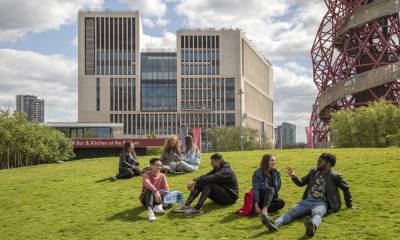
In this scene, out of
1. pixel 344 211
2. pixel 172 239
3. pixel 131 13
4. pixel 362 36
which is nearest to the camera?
pixel 172 239

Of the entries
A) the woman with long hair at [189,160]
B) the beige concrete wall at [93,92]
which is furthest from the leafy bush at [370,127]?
the beige concrete wall at [93,92]

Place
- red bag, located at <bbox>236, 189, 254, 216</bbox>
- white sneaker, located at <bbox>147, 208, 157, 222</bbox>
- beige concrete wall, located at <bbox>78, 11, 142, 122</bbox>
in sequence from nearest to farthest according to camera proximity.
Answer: red bag, located at <bbox>236, 189, 254, 216</bbox> → white sneaker, located at <bbox>147, 208, 157, 222</bbox> → beige concrete wall, located at <bbox>78, 11, 142, 122</bbox>

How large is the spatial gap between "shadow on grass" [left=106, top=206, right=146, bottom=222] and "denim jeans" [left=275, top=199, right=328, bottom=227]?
3.73 meters

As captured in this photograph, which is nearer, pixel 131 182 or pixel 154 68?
pixel 131 182

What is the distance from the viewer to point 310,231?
1052 cm

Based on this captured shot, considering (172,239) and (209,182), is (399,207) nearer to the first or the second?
(209,182)

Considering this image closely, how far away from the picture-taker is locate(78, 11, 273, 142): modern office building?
13362cm

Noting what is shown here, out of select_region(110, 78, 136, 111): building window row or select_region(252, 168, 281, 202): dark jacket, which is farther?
select_region(110, 78, 136, 111): building window row

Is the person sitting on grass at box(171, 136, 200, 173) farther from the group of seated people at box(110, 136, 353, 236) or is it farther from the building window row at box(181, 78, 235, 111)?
the building window row at box(181, 78, 235, 111)

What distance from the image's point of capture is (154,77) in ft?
452

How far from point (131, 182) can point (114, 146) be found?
5150 centimetres

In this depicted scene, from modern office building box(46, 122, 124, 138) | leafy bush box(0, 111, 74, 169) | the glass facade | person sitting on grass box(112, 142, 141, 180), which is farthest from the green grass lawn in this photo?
the glass facade

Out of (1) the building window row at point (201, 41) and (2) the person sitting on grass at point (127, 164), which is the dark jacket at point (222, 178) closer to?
(2) the person sitting on grass at point (127, 164)

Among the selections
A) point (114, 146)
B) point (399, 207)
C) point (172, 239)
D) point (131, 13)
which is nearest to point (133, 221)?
point (172, 239)
